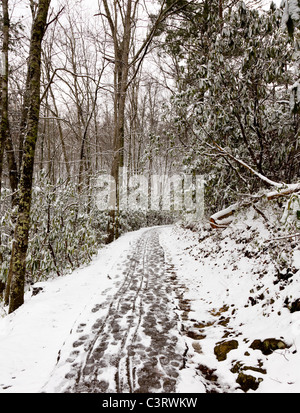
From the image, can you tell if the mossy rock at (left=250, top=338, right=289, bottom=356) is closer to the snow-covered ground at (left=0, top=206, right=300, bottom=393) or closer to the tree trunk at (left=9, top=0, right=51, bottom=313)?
the snow-covered ground at (left=0, top=206, right=300, bottom=393)

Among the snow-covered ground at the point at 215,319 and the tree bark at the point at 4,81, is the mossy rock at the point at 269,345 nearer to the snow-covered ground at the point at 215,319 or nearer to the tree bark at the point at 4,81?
the snow-covered ground at the point at 215,319

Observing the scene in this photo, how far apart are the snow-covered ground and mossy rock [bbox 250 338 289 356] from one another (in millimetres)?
34

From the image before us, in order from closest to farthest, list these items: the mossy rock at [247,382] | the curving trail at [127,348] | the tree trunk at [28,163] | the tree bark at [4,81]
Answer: the mossy rock at [247,382] → the curving trail at [127,348] → the tree trunk at [28,163] → the tree bark at [4,81]

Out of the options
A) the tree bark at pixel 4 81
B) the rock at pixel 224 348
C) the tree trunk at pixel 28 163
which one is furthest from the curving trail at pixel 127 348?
the tree bark at pixel 4 81

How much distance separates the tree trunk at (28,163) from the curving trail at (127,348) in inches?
78.8

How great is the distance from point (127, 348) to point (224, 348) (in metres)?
1.35

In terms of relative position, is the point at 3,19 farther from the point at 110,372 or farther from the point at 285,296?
the point at 285,296

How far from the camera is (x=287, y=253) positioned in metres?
4.11

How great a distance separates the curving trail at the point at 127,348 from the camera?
103 inches

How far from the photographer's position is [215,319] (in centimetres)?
417

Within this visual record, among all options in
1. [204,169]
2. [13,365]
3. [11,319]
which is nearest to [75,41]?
[204,169]
